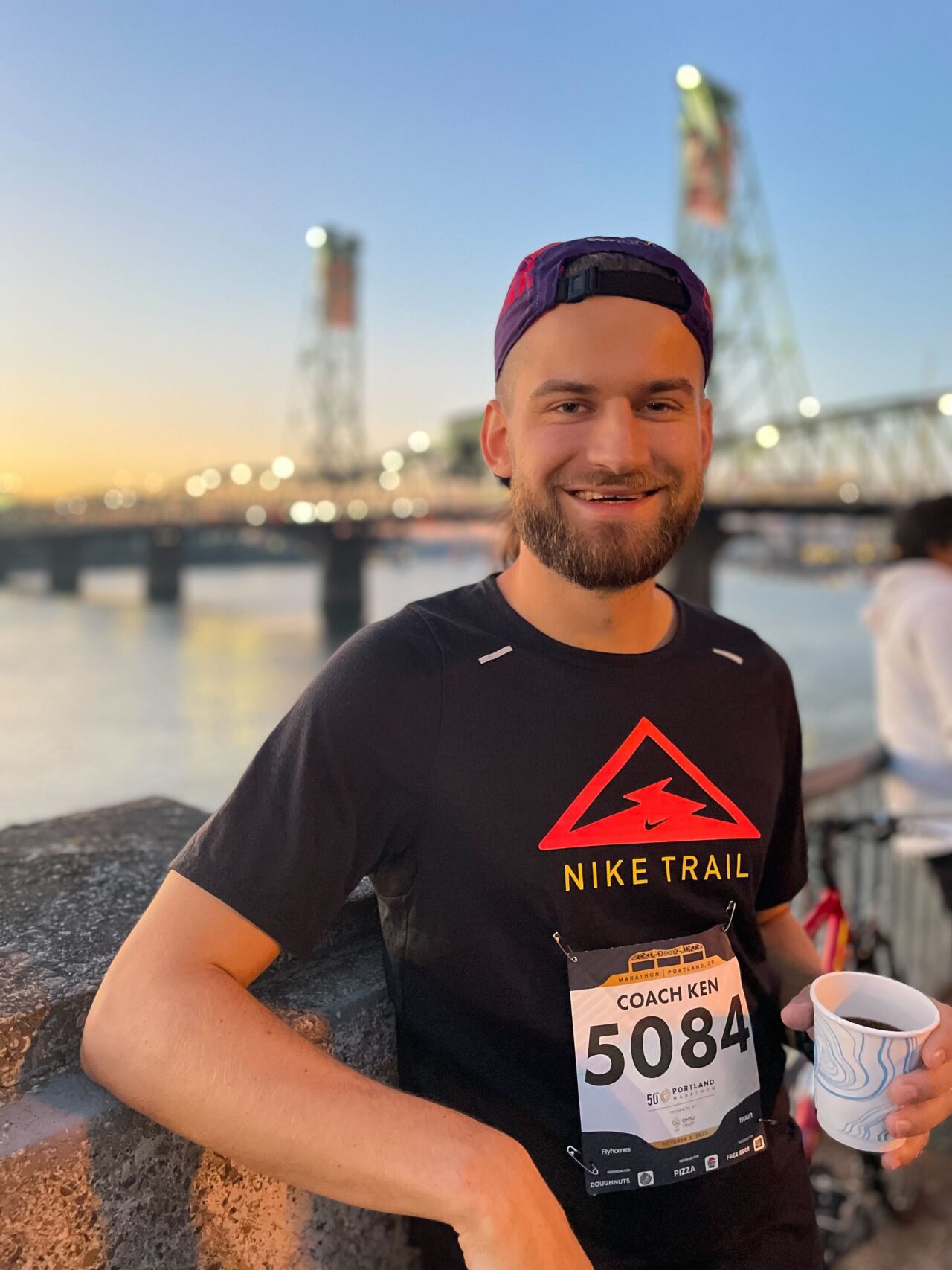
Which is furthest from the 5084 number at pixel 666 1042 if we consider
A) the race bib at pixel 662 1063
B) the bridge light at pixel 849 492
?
the bridge light at pixel 849 492

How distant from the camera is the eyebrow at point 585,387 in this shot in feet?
3.76

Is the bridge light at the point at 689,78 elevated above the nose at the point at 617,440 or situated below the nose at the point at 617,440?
above

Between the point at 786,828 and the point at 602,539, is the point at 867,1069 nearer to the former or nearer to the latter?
the point at 786,828

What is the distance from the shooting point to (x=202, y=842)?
0.98 meters

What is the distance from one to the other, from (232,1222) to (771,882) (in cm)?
82

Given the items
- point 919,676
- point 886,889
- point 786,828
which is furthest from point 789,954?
point 886,889

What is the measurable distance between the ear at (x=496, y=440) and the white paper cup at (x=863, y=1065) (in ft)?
2.49

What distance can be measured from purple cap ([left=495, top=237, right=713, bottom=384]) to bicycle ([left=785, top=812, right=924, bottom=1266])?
4.33ft

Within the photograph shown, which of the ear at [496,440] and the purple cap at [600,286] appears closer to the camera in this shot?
the purple cap at [600,286]

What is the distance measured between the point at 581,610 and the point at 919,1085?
24.9 inches

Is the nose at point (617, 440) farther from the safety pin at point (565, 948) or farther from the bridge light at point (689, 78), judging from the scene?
the bridge light at point (689, 78)

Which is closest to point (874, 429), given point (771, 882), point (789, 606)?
point (789, 606)

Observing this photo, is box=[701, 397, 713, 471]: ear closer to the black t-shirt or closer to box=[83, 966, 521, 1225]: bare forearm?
the black t-shirt

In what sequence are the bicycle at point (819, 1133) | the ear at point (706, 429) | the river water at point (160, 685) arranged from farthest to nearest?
the river water at point (160, 685)
the bicycle at point (819, 1133)
the ear at point (706, 429)
